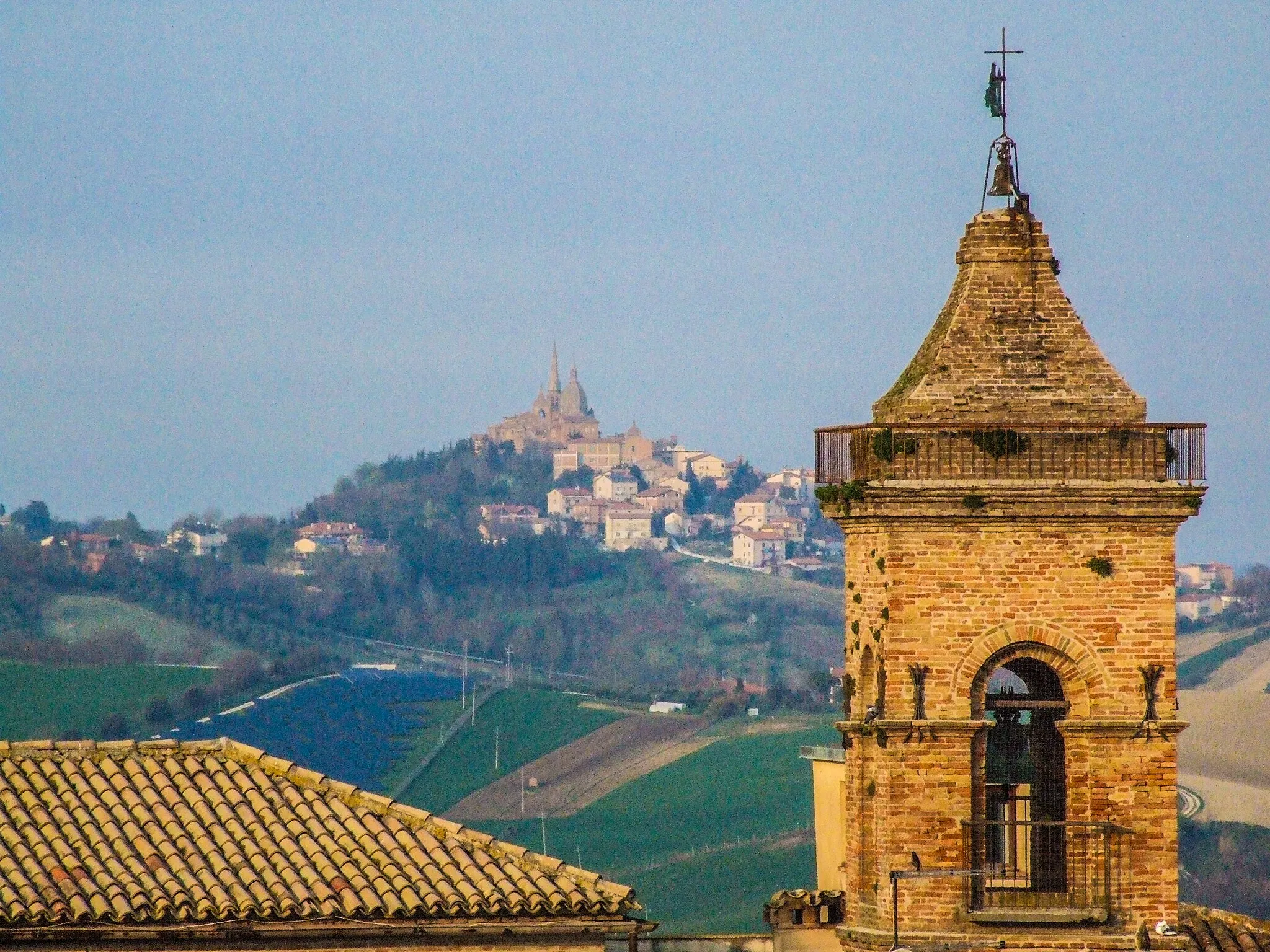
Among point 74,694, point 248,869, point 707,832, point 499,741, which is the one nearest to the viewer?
point 248,869

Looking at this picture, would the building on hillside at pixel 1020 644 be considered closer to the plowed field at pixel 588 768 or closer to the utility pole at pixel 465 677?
the plowed field at pixel 588 768

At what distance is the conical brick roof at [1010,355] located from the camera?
2200 centimetres

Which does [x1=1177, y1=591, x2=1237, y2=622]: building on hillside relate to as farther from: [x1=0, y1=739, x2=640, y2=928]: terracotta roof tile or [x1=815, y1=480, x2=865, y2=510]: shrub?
[x1=0, y1=739, x2=640, y2=928]: terracotta roof tile

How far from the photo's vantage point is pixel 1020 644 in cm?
2194

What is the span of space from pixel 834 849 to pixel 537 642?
169024 mm

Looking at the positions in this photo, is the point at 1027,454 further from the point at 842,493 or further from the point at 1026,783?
the point at 1026,783

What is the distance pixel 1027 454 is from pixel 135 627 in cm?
13952

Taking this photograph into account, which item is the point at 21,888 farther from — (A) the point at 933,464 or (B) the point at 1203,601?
(B) the point at 1203,601

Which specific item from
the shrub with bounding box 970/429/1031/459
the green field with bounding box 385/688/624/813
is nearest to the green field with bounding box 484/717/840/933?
the green field with bounding box 385/688/624/813

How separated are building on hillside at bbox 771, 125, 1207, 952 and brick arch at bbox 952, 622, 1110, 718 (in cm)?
1

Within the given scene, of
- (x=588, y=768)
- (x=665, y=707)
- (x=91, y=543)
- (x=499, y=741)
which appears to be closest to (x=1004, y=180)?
(x=588, y=768)

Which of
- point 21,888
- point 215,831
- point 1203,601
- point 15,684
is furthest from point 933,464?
point 1203,601

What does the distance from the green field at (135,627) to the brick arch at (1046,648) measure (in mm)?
127494

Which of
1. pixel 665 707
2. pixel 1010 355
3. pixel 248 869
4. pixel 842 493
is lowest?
pixel 665 707
